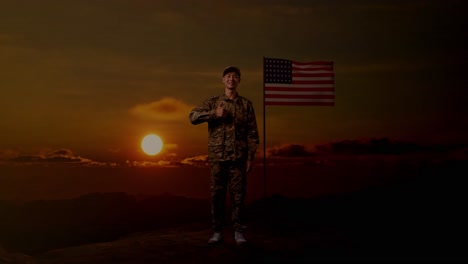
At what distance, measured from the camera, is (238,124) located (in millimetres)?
5164

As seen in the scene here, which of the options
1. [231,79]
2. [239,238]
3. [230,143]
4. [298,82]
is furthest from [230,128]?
[298,82]

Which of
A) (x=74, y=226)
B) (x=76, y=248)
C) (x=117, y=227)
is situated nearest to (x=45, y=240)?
(x=74, y=226)

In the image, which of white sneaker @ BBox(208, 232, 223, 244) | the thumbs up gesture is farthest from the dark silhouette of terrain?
the thumbs up gesture

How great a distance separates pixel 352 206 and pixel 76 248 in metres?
6.29

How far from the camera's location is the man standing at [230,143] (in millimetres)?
5059

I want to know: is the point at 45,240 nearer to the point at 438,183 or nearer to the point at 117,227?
the point at 117,227

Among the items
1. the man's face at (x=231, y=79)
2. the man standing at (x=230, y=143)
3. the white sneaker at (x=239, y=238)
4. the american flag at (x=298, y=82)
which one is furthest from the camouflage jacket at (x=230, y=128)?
the american flag at (x=298, y=82)

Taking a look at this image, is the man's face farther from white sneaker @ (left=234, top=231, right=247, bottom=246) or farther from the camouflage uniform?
white sneaker @ (left=234, top=231, right=247, bottom=246)

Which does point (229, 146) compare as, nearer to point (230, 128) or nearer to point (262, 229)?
point (230, 128)

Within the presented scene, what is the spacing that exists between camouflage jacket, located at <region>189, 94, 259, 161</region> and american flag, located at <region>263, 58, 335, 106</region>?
2.19 metres

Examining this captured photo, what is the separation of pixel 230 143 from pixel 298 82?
265 cm

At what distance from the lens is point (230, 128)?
16.8ft

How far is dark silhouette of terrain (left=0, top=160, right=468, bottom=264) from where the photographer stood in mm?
5145

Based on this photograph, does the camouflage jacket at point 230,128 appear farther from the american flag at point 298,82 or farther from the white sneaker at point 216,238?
the american flag at point 298,82
